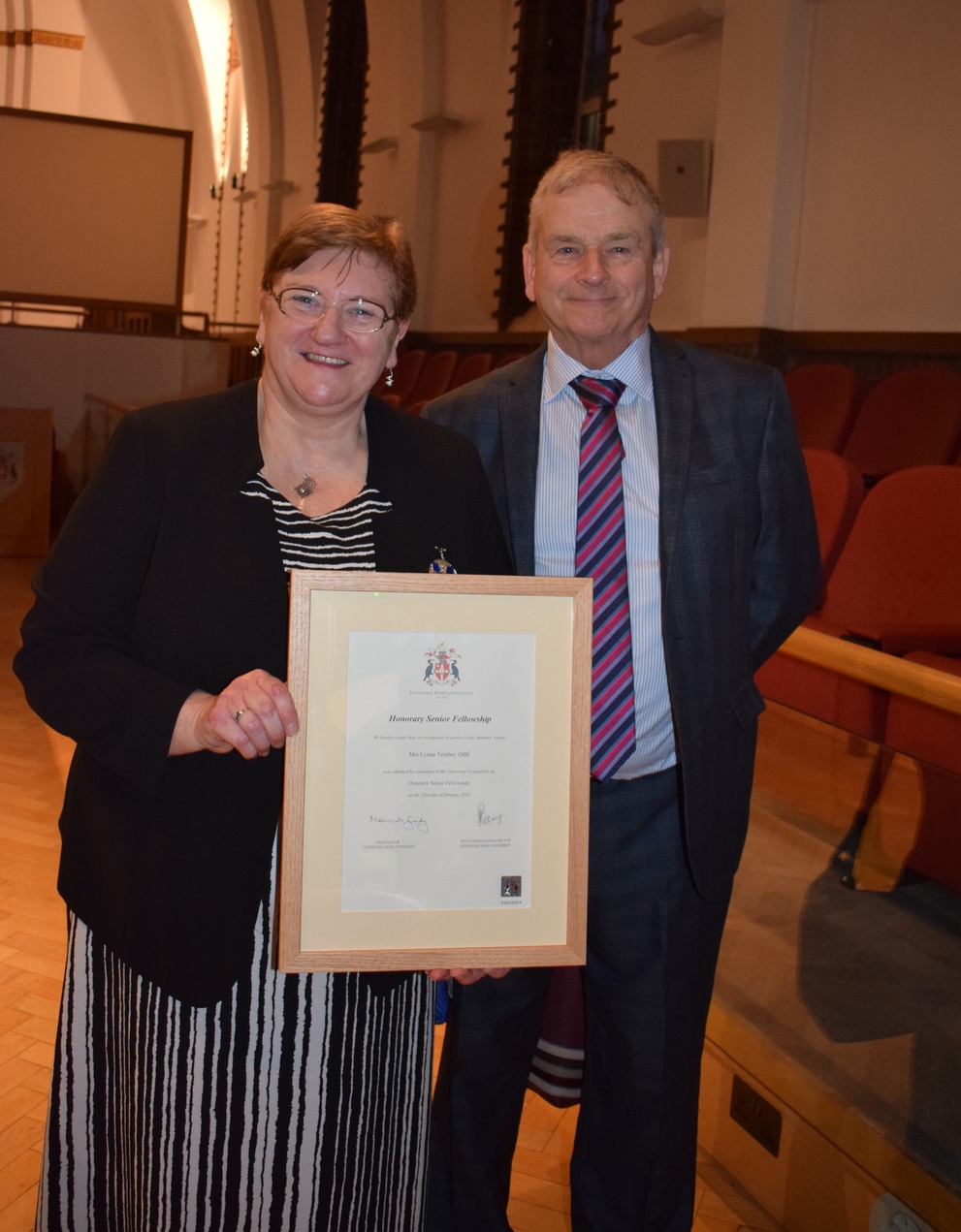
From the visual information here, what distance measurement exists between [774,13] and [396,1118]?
6.59 meters

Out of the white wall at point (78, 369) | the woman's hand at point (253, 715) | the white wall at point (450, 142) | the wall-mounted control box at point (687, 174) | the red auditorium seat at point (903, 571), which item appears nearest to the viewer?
the woman's hand at point (253, 715)

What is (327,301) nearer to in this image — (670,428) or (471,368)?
(670,428)

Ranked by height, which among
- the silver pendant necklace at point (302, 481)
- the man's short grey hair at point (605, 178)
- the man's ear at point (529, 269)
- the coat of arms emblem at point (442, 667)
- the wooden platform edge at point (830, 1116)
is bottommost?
the wooden platform edge at point (830, 1116)

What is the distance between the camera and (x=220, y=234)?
59.7 feet

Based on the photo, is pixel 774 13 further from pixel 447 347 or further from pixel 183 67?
pixel 183 67

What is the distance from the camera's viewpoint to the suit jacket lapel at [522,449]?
1.76 metres

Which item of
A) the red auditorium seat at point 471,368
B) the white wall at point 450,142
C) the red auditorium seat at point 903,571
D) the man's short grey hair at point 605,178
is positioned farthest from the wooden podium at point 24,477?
the man's short grey hair at point 605,178

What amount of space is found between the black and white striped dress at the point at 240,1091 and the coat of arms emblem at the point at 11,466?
7269mm

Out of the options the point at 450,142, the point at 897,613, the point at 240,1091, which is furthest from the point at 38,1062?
the point at 450,142

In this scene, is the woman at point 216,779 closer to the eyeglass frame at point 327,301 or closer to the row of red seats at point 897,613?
the eyeglass frame at point 327,301

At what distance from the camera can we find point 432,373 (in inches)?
354

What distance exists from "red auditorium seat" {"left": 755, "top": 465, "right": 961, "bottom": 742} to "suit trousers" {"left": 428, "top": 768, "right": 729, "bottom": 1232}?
0.85 metres

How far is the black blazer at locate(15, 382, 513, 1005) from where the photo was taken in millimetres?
1312
